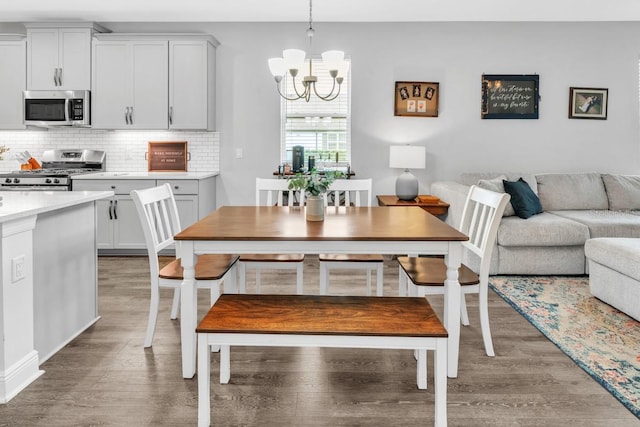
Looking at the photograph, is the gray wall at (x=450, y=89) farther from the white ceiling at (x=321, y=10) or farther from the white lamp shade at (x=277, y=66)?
the white lamp shade at (x=277, y=66)

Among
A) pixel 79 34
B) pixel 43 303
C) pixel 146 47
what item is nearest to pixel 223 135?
pixel 146 47

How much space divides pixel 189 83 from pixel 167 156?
926 mm

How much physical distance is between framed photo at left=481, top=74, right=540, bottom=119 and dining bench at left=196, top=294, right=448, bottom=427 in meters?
4.29

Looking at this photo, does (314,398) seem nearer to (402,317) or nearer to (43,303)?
(402,317)

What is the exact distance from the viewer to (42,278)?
261cm

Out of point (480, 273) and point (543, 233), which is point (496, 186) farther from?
point (480, 273)

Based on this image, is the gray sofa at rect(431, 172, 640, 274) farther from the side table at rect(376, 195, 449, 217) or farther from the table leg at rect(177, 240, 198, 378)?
the table leg at rect(177, 240, 198, 378)

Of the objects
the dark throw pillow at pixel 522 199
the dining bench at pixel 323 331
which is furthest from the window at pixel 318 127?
the dining bench at pixel 323 331

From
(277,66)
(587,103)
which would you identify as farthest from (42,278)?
(587,103)

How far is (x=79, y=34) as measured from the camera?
5.44 meters

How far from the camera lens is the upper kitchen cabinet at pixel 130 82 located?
17.9 ft

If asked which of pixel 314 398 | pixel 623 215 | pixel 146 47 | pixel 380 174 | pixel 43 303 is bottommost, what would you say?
pixel 314 398

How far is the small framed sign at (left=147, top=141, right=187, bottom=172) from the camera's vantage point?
232 inches

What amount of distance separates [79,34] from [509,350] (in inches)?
207
